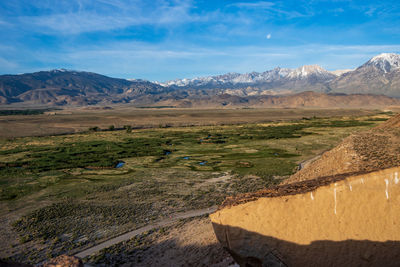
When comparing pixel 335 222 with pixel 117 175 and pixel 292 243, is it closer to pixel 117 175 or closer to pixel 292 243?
pixel 292 243

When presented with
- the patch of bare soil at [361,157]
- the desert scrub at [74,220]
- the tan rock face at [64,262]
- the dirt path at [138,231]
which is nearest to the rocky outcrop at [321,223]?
the tan rock face at [64,262]

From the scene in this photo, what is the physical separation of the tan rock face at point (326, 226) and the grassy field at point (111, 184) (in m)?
11.7

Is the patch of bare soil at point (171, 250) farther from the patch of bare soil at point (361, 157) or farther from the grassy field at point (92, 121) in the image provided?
the grassy field at point (92, 121)

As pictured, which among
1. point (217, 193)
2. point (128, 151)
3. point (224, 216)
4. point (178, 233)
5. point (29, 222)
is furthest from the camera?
point (128, 151)

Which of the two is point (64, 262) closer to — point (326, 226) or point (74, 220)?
point (326, 226)

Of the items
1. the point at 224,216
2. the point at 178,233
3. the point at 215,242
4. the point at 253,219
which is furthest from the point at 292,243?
the point at 178,233

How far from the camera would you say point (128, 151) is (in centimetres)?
5241

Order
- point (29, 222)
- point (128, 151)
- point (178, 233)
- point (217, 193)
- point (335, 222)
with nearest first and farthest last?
point (335, 222) < point (178, 233) < point (29, 222) < point (217, 193) < point (128, 151)

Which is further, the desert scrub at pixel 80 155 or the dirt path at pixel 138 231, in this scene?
the desert scrub at pixel 80 155

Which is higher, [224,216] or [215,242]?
[224,216]

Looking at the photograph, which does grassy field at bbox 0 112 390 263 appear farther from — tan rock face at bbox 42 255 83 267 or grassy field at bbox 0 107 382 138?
grassy field at bbox 0 107 382 138

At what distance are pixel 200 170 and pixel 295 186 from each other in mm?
26424

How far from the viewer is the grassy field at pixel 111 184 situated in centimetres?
1945

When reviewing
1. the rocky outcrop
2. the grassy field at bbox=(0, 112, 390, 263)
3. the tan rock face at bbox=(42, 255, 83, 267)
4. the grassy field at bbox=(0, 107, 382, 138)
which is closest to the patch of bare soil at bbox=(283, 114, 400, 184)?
the rocky outcrop
